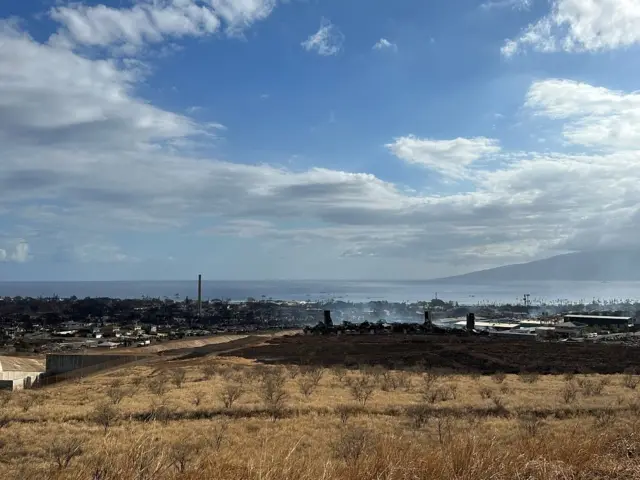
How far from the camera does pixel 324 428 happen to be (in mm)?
12234

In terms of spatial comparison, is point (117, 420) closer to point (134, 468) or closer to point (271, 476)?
point (134, 468)

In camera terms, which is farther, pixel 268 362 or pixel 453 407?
pixel 268 362

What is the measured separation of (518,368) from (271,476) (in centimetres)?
2596

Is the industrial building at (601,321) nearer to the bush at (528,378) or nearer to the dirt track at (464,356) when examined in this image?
the dirt track at (464,356)

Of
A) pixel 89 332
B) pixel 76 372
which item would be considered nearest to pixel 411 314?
pixel 89 332

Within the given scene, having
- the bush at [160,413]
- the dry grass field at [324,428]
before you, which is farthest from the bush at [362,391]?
the bush at [160,413]

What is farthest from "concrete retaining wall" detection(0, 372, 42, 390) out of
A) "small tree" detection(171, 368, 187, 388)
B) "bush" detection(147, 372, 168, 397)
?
"bush" detection(147, 372, 168, 397)

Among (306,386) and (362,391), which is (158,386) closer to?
(306,386)

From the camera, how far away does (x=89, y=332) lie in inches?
2442

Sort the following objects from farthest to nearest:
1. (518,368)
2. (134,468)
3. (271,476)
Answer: (518,368)
(134,468)
(271,476)

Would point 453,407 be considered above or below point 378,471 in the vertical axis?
below

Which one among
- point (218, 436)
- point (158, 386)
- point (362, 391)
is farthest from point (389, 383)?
point (218, 436)

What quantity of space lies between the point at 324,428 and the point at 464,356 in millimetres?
23151

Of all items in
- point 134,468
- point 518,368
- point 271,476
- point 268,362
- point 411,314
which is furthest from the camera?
point 411,314
